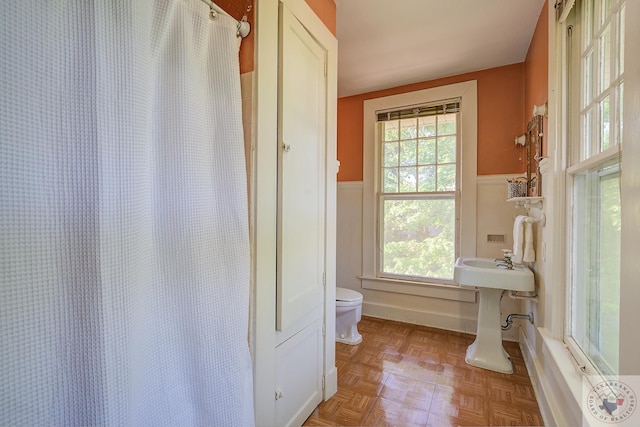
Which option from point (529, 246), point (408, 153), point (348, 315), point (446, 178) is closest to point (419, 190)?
point (446, 178)

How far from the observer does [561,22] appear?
1.49 m

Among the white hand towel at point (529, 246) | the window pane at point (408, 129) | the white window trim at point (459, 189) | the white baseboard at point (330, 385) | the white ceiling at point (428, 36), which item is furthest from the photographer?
the window pane at point (408, 129)

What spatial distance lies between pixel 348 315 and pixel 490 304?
1.15m

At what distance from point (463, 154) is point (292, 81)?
2.04 m

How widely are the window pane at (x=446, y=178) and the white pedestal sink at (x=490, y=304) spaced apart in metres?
0.88

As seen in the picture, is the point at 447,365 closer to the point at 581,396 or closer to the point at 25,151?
the point at 581,396

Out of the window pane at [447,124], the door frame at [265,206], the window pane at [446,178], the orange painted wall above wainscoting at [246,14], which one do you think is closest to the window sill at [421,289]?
the window pane at [446,178]

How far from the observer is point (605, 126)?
114 cm

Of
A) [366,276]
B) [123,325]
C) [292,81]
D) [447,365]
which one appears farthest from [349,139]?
[123,325]

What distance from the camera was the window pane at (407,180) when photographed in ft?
9.72

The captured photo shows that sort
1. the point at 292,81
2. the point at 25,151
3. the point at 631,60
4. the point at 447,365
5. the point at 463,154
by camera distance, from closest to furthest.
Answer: the point at 25,151 → the point at 631,60 → the point at 292,81 → the point at 447,365 → the point at 463,154

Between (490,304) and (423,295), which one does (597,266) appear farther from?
(423,295)

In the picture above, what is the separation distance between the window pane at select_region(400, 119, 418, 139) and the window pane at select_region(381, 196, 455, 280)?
71 centimetres

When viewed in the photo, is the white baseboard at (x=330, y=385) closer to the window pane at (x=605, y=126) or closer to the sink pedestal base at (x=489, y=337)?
the sink pedestal base at (x=489, y=337)
